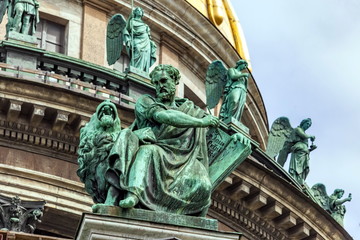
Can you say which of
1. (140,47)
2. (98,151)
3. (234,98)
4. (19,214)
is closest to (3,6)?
(140,47)

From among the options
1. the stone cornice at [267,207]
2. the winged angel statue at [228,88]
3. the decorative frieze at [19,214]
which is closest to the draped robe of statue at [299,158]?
the stone cornice at [267,207]

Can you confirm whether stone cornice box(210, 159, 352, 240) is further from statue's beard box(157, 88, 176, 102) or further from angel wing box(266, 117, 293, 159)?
statue's beard box(157, 88, 176, 102)

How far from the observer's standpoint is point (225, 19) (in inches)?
1756

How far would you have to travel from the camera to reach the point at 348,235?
36.7 metres

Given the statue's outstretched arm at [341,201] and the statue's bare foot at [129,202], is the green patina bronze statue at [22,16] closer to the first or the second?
the statue's outstretched arm at [341,201]

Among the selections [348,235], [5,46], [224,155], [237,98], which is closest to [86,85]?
[5,46]

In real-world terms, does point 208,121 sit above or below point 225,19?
below

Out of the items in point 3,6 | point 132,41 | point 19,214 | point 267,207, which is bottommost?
point 19,214

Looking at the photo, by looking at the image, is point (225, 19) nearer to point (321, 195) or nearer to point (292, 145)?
point (292, 145)

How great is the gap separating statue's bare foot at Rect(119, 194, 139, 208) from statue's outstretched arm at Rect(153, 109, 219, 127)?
2.72ft

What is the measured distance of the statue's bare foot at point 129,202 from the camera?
39.2 ft

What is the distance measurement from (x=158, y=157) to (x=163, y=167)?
10 centimetres

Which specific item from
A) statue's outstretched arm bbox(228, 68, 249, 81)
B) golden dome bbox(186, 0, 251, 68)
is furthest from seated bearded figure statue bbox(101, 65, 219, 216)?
golden dome bbox(186, 0, 251, 68)

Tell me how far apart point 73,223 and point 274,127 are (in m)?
9.45
